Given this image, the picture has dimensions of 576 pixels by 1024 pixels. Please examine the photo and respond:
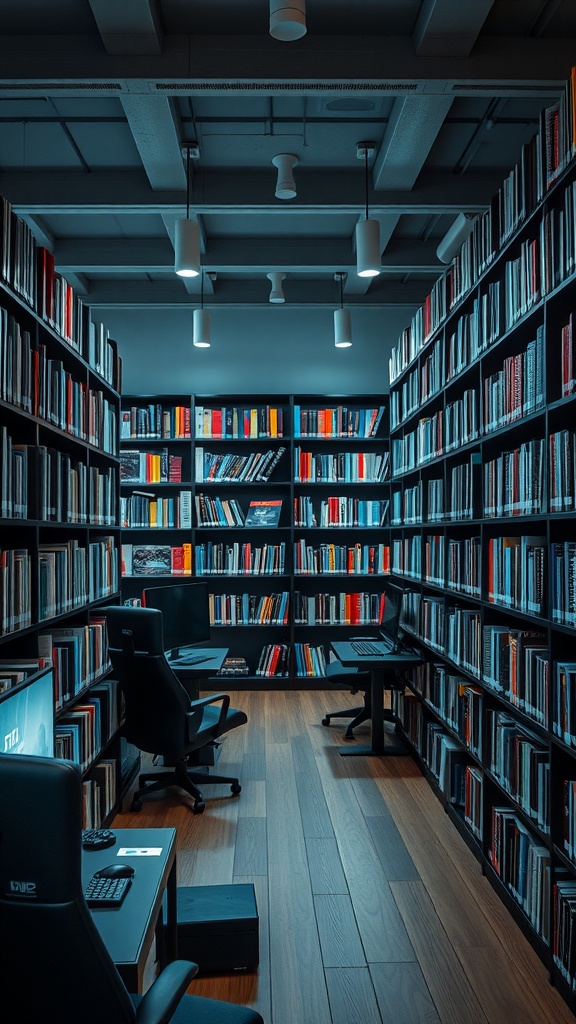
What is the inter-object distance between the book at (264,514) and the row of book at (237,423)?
63 centimetres

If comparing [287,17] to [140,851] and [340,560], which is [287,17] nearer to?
[140,851]

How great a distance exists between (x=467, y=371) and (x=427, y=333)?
1.07 metres

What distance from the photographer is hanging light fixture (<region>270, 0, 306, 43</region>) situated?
8.55 ft

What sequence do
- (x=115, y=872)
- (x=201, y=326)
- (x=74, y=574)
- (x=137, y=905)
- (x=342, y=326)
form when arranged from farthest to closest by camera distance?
(x=342, y=326) → (x=201, y=326) → (x=74, y=574) → (x=115, y=872) → (x=137, y=905)

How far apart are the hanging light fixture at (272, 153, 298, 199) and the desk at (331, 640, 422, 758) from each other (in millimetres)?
2885

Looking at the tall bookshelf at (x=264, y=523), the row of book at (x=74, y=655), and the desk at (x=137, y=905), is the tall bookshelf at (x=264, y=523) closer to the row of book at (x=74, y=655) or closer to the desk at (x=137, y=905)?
the row of book at (x=74, y=655)

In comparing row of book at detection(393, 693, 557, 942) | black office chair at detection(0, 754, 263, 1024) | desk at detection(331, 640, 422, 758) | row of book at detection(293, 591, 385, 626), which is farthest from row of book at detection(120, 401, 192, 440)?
black office chair at detection(0, 754, 263, 1024)

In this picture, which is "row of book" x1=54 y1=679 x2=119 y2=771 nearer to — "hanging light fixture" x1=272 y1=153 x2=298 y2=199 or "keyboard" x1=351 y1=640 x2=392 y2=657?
"keyboard" x1=351 y1=640 x2=392 y2=657

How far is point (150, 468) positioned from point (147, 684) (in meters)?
3.29

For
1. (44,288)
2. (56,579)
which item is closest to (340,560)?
(56,579)

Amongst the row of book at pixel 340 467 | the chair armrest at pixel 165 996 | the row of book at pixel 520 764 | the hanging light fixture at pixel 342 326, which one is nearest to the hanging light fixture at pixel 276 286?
the hanging light fixture at pixel 342 326

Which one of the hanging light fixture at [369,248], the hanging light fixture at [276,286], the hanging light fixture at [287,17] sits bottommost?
the hanging light fixture at [369,248]

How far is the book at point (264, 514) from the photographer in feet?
22.4

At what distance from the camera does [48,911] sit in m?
1.18
